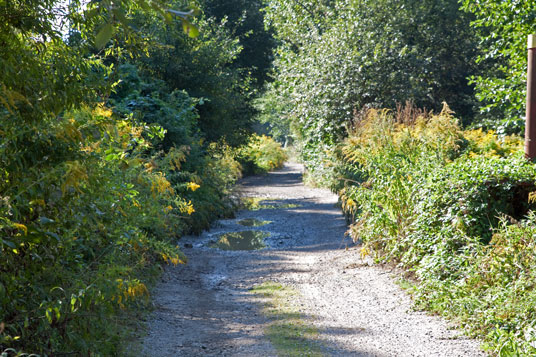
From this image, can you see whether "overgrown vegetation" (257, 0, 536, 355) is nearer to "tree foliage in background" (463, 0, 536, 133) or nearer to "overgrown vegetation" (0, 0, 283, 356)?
"tree foliage in background" (463, 0, 536, 133)

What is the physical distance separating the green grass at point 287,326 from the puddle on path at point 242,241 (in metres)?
3.91

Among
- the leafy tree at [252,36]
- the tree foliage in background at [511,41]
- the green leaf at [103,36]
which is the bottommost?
the green leaf at [103,36]

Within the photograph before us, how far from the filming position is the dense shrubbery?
5.68 meters

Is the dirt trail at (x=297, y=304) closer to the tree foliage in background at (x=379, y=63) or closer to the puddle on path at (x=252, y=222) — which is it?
the puddle on path at (x=252, y=222)

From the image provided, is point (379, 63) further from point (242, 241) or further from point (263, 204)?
point (242, 241)

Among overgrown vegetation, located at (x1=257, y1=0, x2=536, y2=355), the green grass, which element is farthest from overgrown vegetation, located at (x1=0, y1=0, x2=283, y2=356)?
overgrown vegetation, located at (x1=257, y1=0, x2=536, y2=355)

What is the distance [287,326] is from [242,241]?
6705 millimetres

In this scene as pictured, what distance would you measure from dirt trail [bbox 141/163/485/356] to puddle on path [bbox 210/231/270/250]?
1.05ft

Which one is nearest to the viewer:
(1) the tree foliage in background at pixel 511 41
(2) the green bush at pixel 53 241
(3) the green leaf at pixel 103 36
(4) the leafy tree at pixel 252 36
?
(3) the green leaf at pixel 103 36

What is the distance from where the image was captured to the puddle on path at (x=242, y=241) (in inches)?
484

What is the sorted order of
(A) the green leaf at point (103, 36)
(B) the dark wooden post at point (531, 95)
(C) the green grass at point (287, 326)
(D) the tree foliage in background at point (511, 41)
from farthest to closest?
(D) the tree foliage in background at point (511, 41)
(B) the dark wooden post at point (531, 95)
(C) the green grass at point (287, 326)
(A) the green leaf at point (103, 36)

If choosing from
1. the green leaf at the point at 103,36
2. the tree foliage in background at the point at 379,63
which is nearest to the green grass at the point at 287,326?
the green leaf at the point at 103,36

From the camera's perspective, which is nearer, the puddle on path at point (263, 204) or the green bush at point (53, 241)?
the green bush at point (53, 241)

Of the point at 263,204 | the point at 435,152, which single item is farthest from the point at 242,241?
the point at 263,204
